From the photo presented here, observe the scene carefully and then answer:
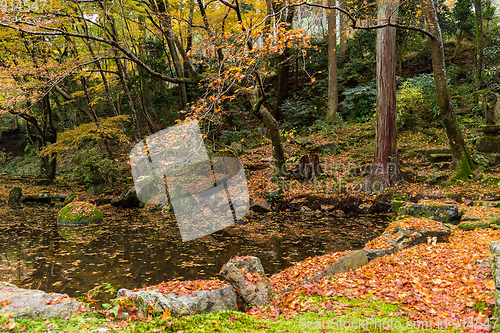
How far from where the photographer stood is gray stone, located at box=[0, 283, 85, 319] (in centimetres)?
231

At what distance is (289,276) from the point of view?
4.71 m

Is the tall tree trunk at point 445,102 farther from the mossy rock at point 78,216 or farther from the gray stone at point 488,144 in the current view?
the mossy rock at point 78,216

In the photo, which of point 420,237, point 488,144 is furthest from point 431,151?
point 420,237

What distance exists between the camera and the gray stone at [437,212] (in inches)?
255

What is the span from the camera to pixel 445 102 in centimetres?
900

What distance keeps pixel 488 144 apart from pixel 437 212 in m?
5.68

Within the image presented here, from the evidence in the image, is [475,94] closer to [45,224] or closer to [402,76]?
[402,76]

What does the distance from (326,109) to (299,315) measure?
15.6 meters

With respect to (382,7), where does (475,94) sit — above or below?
below

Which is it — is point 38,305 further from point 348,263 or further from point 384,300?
point 348,263

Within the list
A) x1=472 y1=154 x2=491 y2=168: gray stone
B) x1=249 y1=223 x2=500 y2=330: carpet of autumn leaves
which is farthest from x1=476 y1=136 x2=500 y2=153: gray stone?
x1=249 y1=223 x2=500 y2=330: carpet of autumn leaves

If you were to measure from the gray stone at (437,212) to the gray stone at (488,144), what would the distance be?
17.4ft

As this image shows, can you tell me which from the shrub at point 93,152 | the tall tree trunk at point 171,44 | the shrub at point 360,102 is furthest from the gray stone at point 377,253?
the shrub at point 93,152

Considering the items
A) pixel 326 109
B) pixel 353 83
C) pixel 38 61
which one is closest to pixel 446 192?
pixel 326 109
